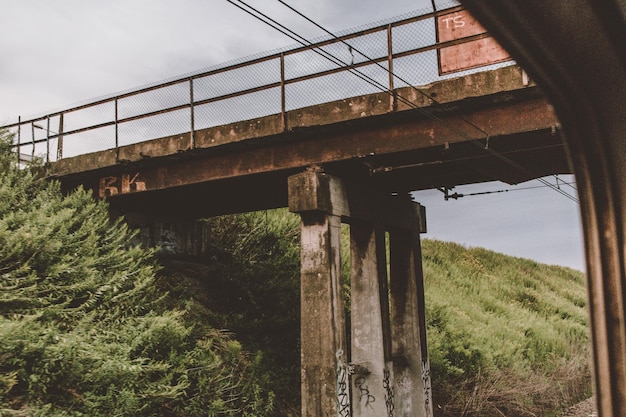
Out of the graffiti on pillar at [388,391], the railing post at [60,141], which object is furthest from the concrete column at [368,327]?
the railing post at [60,141]

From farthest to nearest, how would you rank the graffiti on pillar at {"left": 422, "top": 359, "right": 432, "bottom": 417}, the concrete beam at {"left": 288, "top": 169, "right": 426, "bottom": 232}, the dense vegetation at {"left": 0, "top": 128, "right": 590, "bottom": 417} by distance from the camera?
1. the graffiti on pillar at {"left": 422, "top": 359, "right": 432, "bottom": 417}
2. the concrete beam at {"left": 288, "top": 169, "right": 426, "bottom": 232}
3. the dense vegetation at {"left": 0, "top": 128, "right": 590, "bottom": 417}

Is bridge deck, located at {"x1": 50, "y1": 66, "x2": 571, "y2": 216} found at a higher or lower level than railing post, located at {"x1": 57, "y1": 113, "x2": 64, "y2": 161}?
lower

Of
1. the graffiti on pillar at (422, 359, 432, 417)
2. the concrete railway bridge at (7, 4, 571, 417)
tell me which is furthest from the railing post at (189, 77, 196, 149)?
the graffiti on pillar at (422, 359, 432, 417)

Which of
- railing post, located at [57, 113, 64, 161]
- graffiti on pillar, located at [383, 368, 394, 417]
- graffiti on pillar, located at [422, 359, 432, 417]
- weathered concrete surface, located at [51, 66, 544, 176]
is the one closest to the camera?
weathered concrete surface, located at [51, 66, 544, 176]

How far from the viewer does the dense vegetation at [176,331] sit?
760cm

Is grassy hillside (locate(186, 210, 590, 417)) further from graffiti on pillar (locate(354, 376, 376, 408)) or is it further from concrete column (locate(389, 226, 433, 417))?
concrete column (locate(389, 226, 433, 417))

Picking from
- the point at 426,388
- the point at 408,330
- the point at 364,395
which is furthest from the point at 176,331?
the point at 426,388

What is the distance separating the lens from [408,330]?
10.8m

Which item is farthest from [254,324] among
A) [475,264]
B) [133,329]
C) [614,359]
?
[475,264]

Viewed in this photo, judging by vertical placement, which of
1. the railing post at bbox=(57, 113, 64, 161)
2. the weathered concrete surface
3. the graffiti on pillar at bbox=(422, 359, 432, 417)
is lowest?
the graffiti on pillar at bbox=(422, 359, 432, 417)

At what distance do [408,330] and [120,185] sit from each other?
6.25m

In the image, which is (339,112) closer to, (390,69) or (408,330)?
(390,69)

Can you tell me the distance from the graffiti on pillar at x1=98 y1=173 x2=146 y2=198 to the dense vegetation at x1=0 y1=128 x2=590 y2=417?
1.19 feet

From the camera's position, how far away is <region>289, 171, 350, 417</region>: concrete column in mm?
8219
